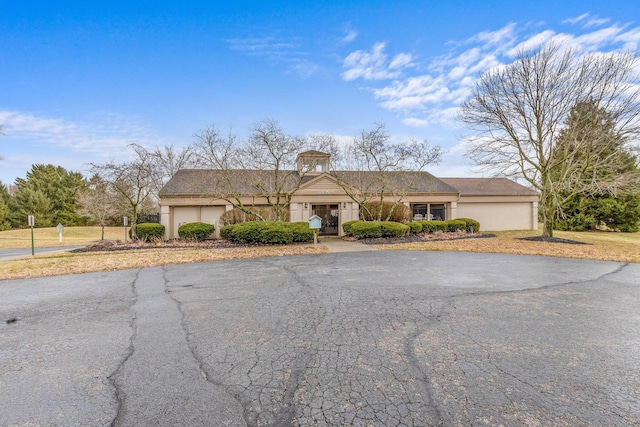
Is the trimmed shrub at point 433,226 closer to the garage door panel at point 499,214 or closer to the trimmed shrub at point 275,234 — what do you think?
the garage door panel at point 499,214

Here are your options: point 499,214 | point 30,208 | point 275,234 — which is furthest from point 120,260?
point 30,208

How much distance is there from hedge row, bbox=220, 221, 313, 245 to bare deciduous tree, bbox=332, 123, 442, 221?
4.47m

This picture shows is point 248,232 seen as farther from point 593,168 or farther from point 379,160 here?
point 593,168

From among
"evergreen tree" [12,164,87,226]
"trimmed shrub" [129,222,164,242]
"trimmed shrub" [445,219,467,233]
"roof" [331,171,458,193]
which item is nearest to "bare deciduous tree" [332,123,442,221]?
"roof" [331,171,458,193]

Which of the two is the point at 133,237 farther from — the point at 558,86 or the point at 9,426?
the point at 558,86

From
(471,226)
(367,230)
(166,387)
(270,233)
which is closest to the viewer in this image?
(166,387)

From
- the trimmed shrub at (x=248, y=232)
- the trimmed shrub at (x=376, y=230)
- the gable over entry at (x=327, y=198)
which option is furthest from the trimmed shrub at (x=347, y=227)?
the trimmed shrub at (x=248, y=232)

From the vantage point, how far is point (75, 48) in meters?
12.8

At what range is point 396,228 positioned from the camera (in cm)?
1586

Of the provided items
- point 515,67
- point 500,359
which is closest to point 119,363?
point 500,359

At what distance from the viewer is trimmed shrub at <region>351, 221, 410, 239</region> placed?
51.3ft

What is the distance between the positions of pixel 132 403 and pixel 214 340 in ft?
4.28

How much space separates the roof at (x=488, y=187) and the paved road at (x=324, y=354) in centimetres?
1635

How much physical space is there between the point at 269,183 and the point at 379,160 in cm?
705
